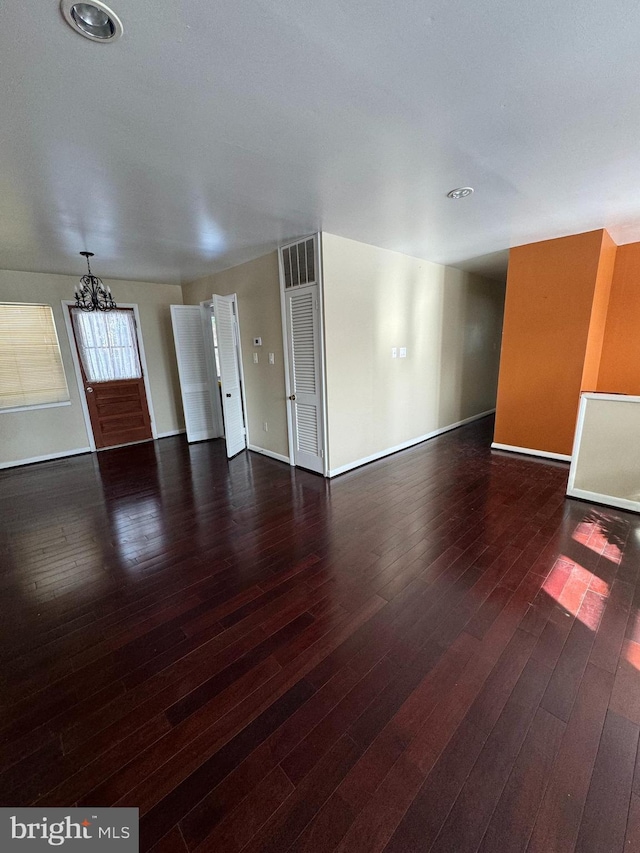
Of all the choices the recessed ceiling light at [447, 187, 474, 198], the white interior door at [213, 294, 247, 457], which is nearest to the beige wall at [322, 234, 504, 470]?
the recessed ceiling light at [447, 187, 474, 198]

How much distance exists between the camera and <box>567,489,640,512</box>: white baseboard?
9.87 ft

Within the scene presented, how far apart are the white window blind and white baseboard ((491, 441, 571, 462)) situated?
5.88m

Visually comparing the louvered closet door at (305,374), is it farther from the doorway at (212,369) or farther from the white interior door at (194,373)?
the white interior door at (194,373)

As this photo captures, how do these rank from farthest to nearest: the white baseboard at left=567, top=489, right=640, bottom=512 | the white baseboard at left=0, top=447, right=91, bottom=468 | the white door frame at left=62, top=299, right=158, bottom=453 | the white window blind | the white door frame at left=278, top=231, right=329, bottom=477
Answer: the white window blind < the white door frame at left=62, top=299, right=158, bottom=453 < the white baseboard at left=0, top=447, right=91, bottom=468 < the white door frame at left=278, top=231, right=329, bottom=477 < the white baseboard at left=567, top=489, right=640, bottom=512

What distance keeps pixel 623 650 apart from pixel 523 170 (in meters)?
2.94

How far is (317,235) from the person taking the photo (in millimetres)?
3467

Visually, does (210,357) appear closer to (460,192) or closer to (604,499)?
(460,192)

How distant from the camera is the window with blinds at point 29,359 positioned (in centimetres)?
460

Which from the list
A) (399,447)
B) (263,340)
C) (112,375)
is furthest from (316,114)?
(112,375)

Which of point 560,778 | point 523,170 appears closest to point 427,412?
point 523,170

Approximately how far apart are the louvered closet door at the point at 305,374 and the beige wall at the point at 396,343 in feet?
0.50

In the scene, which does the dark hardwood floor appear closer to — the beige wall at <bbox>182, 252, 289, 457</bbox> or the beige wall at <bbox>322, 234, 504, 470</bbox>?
the beige wall at <bbox>322, 234, 504, 470</bbox>

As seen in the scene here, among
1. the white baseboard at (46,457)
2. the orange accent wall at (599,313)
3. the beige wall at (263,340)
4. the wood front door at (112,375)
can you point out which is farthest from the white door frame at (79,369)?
the orange accent wall at (599,313)

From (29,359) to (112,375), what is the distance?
41.2 inches
